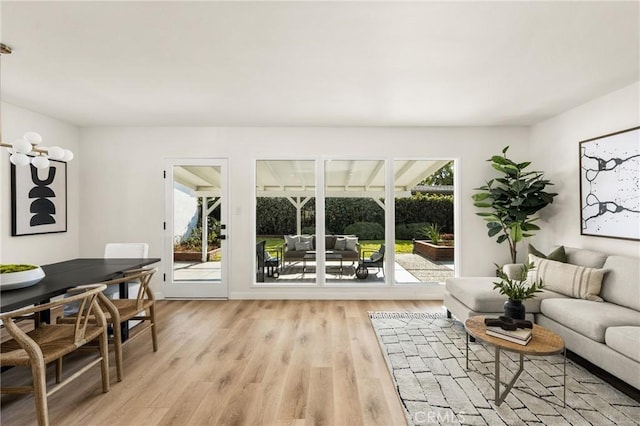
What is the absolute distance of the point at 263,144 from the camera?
479 centimetres

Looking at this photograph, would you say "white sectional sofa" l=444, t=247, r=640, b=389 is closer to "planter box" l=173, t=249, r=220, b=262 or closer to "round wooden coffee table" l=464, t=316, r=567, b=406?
"round wooden coffee table" l=464, t=316, r=567, b=406

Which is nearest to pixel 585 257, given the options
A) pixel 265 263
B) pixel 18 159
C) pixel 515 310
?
pixel 515 310

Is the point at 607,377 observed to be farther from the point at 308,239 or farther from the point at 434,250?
the point at 308,239

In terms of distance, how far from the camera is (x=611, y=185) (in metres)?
→ 3.39

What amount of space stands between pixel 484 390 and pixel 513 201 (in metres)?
2.62

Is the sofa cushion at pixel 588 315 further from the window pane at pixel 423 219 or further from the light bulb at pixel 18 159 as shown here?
the light bulb at pixel 18 159

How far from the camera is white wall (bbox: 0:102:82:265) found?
3.67m

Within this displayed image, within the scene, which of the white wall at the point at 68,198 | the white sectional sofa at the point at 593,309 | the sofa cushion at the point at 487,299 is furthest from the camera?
the white wall at the point at 68,198

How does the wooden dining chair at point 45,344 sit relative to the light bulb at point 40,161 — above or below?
below

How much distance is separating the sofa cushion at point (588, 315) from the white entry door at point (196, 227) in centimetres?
396

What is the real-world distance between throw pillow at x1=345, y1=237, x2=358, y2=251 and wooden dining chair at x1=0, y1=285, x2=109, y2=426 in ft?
10.7

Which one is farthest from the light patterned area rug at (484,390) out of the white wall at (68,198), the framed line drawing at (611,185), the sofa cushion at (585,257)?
the white wall at (68,198)

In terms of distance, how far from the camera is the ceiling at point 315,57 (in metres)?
2.03

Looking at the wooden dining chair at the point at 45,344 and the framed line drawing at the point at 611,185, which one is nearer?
the wooden dining chair at the point at 45,344
